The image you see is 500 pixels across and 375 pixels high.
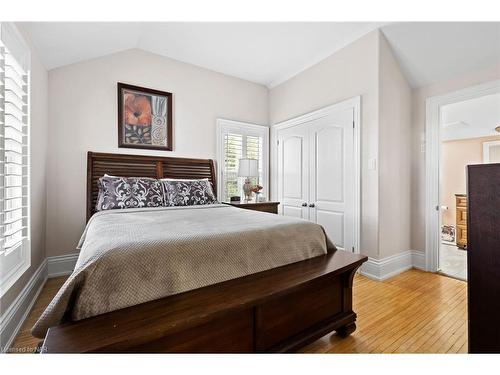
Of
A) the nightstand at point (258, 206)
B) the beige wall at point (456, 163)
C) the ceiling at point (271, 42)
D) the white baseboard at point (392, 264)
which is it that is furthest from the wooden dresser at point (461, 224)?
the nightstand at point (258, 206)

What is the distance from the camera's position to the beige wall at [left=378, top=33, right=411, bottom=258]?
280cm

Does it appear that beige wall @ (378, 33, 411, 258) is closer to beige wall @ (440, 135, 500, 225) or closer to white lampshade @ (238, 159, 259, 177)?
white lampshade @ (238, 159, 259, 177)

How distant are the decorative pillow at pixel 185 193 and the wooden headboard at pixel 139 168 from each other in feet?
1.52

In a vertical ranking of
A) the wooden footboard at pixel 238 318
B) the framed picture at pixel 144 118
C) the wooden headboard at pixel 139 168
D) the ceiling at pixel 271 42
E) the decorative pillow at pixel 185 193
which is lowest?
the wooden footboard at pixel 238 318

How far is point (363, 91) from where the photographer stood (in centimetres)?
292

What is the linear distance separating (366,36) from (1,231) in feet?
12.2

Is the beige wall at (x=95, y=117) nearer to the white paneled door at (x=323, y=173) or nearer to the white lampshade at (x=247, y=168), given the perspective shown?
the white lampshade at (x=247, y=168)

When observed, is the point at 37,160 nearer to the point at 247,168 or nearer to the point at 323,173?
the point at 247,168

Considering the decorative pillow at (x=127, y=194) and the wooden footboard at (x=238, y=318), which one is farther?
the decorative pillow at (x=127, y=194)

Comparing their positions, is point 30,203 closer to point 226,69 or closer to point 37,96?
point 37,96

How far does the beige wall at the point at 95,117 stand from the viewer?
9.34 feet

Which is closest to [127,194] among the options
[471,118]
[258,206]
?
[258,206]

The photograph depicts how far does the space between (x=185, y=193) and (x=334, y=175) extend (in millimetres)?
1890

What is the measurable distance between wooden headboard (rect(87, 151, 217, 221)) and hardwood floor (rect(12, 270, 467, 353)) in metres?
1.11
